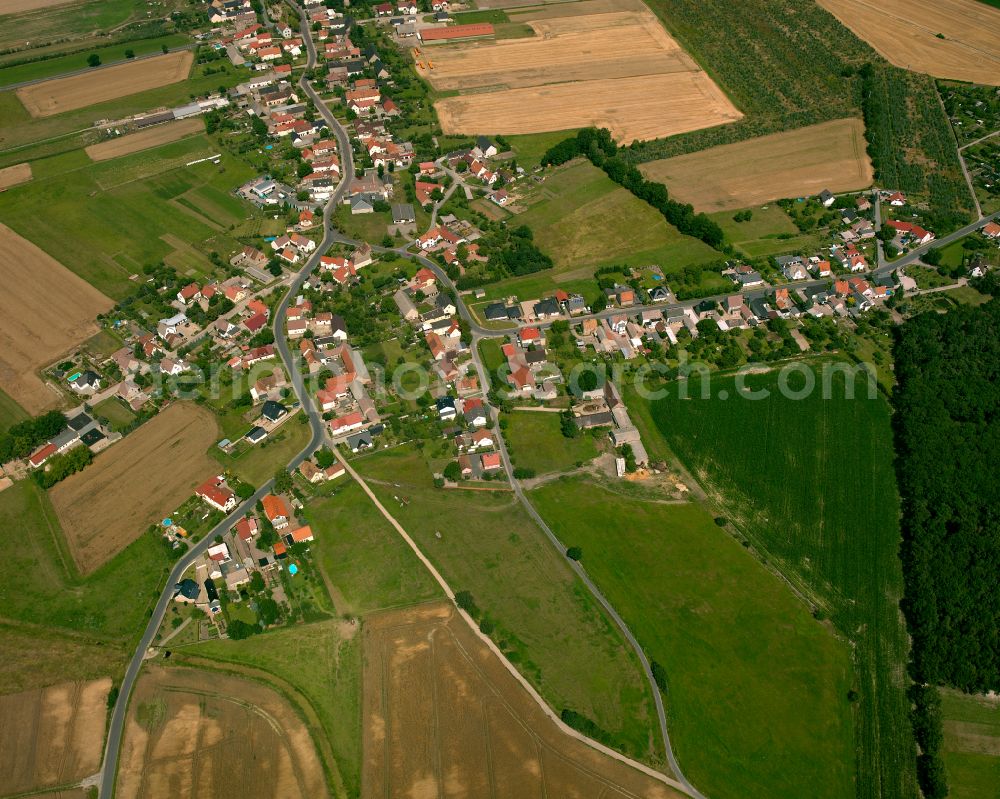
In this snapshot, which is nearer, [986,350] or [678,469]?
[678,469]

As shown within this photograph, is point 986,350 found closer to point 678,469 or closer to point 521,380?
point 678,469

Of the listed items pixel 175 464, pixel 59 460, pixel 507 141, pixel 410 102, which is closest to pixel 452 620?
pixel 175 464

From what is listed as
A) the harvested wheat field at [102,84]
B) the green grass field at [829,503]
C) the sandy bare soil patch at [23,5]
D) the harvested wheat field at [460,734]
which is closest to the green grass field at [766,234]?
the green grass field at [829,503]

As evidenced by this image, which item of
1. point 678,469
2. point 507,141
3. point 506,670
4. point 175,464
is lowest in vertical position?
point 506,670

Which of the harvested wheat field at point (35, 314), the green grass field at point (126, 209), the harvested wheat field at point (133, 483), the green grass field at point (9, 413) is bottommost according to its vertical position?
the harvested wheat field at point (133, 483)

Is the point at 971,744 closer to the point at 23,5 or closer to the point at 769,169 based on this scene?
the point at 769,169

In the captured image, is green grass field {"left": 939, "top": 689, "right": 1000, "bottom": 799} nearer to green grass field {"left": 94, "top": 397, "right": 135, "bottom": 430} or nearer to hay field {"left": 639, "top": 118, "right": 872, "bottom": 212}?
hay field {"left": 639, "top": 118, "right": 872, "bottom": 212}

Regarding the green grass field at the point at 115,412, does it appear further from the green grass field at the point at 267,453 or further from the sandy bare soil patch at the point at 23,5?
the sandy bare soil patch at the point at 23,5
